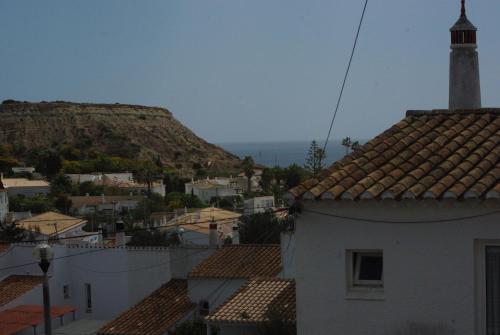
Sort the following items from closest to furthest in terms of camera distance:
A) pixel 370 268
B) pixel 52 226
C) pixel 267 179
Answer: pixel 370 268 < pixel 52 226 < pixel 267 179

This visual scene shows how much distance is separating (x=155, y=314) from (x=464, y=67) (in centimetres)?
1529

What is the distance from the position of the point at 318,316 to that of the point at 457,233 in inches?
60.0

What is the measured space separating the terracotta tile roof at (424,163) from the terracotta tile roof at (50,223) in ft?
156

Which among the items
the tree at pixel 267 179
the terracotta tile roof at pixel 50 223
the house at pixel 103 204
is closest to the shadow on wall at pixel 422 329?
the terracotta tile roof at pixel 50 223

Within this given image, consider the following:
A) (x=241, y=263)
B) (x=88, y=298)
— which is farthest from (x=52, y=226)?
(x=241, y=263)

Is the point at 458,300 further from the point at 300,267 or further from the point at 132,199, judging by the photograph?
the point at 132,199

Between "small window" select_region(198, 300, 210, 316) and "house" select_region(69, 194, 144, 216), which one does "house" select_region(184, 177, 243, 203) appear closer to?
"house" select_region(69, 194, 144, 216)

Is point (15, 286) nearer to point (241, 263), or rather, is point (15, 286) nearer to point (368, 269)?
point (241, 263)

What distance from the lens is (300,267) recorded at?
800 cm

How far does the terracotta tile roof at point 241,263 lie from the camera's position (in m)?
22.2

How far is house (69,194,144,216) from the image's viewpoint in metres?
91.8

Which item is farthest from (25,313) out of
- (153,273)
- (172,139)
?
(172,139)

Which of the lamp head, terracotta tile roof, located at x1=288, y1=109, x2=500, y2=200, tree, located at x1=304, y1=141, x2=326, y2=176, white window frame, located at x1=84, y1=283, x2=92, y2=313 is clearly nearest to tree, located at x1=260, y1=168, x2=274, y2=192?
tree, located at x1=304, y1=141, x2=326, y2=176

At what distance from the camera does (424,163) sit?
817 cm
